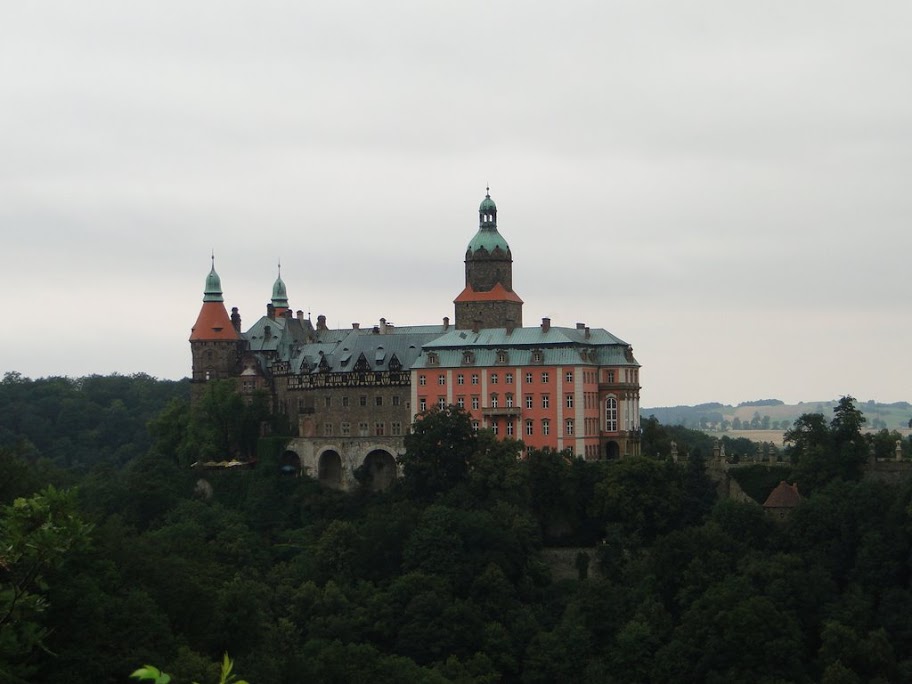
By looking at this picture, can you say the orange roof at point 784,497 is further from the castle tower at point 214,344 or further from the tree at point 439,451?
the castle tower at point 214,344

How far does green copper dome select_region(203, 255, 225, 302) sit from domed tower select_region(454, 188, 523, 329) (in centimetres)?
1507

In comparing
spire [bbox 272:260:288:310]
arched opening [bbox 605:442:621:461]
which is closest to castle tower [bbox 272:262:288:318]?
spire [bbox 272:260:288:310]

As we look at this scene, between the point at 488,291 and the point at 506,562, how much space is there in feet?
66.9

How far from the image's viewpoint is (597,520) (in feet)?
292

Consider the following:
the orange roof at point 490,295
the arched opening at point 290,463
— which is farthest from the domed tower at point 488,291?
the arched opening at point 290,463

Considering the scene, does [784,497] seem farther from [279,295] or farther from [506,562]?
[279,295]

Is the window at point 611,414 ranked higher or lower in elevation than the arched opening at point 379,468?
higher

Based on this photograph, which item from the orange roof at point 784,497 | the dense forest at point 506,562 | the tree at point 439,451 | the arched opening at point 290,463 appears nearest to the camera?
the dense forest at point 506,562

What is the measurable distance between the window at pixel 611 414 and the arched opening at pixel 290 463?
1717 centimetres

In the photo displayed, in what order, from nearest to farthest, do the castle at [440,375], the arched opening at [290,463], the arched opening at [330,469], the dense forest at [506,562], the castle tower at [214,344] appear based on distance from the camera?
1. the dense forest at [506,562]
2. the castle at [440,375]
3. the arched opening at [330,469]
4. the arched opening at [290,463]
5. the castle tower at [214,344]

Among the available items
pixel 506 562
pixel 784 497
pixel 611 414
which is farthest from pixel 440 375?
pixel 784 497

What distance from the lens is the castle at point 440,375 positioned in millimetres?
95188

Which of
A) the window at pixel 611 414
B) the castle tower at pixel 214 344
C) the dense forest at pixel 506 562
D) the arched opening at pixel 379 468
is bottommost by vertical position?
the dense forest at pixel 506 562

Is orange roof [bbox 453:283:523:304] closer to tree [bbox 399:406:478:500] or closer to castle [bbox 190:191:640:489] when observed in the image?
castle [bbox 190:191:640:489]
